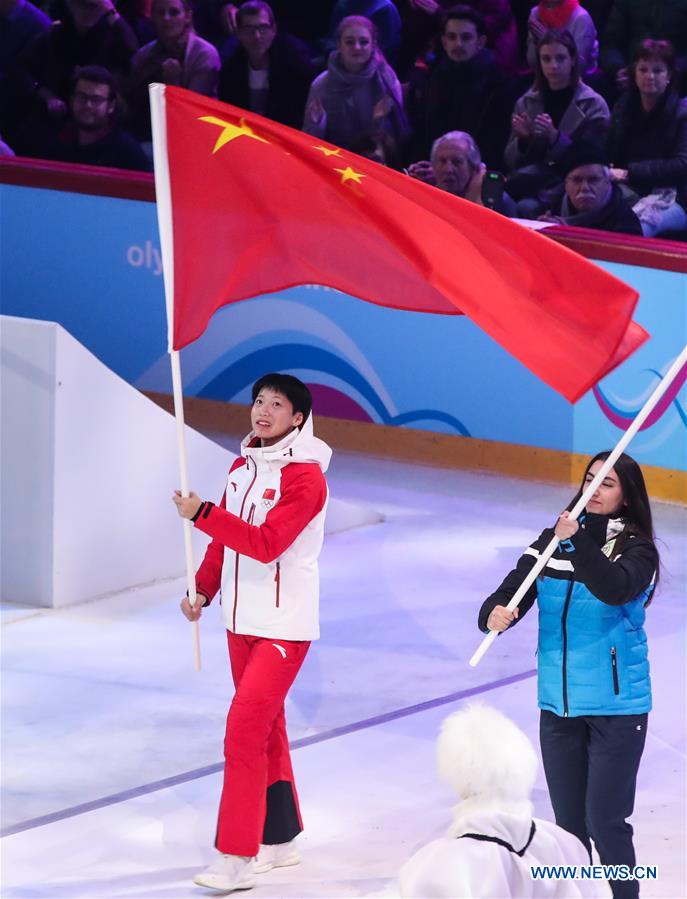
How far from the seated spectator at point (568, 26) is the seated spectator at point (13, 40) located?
4.50 metres

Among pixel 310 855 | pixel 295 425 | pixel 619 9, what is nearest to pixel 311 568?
pixel 295 425

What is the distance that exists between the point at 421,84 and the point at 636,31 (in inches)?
63.0

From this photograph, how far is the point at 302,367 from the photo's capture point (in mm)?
12234

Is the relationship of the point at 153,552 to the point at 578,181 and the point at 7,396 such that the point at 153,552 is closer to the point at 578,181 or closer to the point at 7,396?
the point at 7,396

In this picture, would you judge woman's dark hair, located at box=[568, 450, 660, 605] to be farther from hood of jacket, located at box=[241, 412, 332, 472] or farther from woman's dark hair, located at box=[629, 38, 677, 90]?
woman's dark hair, located at box=[629, 38, 677, 90]

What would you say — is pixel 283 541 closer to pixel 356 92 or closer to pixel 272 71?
pixel 356 92

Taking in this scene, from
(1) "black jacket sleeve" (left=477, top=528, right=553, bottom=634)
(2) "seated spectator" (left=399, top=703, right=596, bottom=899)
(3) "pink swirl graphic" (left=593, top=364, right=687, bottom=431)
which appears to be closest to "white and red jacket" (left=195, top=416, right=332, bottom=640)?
(1) "black jacket sleeve" (left=477, top=528, right=553, bottom=634)

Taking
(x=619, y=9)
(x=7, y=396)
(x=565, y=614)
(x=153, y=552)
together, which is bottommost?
(x=153, y=552)

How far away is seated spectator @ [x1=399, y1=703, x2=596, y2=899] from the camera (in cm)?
341

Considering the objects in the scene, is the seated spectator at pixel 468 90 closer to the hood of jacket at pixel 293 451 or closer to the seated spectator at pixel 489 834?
the hood of jacket at pixel 293 451

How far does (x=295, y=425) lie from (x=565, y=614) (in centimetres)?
115

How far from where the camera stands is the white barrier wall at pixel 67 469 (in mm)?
8445

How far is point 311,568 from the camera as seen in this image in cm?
552

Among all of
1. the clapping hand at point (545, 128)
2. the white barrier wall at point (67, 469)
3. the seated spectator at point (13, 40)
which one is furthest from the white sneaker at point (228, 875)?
the seated spectator at point (13, 40)
